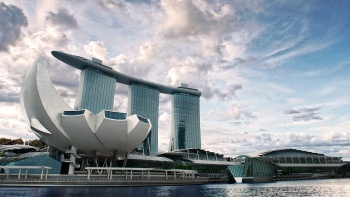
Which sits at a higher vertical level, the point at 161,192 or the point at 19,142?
the point at 19,142

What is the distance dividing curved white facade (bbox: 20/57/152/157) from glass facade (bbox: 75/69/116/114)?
7638cm

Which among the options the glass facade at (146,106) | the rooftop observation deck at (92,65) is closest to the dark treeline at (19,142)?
the rooftop observation deck at (92,65)

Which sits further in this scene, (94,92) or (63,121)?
(94,92)

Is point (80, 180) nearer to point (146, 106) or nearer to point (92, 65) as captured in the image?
point (92, 65)

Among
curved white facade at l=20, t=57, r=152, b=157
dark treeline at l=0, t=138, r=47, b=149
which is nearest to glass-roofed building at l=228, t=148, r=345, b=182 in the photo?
curved white facade at l=20, t=57, r=152, b=157

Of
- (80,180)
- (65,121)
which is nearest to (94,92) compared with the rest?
(65,121)

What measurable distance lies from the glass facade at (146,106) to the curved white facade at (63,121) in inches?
3917

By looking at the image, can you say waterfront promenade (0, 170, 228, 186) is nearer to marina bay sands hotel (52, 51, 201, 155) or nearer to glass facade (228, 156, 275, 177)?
glass facade (228, 156, 275, 177)

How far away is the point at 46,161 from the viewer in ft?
263

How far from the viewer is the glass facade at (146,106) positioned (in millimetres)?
185375

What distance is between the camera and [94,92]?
16325cm

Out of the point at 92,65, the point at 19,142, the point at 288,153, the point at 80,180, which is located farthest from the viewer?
the point at 288,153

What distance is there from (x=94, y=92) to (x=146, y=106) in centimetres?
4012

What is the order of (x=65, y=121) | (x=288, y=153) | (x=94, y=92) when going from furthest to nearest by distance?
1. (x=288, y=153)
2. (x=94, y=92)
3. (x=65, y=121)
